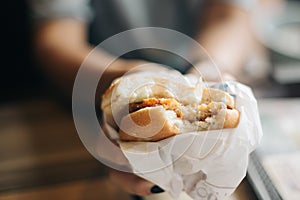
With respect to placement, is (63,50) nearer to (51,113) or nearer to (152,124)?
(51,113)

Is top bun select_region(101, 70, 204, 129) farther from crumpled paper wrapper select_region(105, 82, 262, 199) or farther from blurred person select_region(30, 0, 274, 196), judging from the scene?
blurred person select_region(30, 0, 274, 196)

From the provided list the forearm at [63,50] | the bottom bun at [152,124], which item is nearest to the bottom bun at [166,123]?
the bottom bun at [152,124]

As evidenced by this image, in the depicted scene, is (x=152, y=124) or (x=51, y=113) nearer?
(x=152, y=124)

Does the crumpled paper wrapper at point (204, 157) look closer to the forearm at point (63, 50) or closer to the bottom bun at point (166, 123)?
the bottom bun at point (166, 123)

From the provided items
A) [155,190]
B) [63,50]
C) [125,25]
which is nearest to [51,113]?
[63,50]

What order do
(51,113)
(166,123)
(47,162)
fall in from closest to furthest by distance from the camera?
1. (166,123)
2. (47,162)
3. (51,113)

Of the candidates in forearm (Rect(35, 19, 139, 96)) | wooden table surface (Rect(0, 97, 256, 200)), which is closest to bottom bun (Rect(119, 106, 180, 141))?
wooden table surface (Rect(0, 97, 256, 200))

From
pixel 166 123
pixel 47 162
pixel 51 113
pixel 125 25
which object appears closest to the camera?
pixel 166 123
